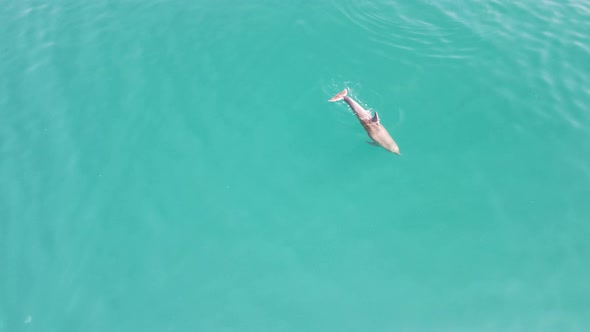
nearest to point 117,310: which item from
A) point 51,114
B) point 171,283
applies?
point 171,283

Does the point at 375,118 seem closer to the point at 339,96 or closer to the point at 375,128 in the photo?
the point at 375,128

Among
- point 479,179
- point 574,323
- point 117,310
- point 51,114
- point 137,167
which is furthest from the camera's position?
point 51,114

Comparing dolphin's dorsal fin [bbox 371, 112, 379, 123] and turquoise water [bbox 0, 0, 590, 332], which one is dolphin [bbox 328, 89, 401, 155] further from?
turquoise water [bbox 0, 0, 590, 332]

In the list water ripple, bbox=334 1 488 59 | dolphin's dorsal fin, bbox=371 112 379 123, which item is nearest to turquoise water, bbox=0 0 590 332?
water ripple, bbox=334 1 488 59

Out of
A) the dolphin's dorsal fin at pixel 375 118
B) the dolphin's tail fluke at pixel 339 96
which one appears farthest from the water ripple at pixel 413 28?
the dolphin's dorsal fin at pixel 375 118

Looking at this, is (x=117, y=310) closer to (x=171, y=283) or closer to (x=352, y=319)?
(x=171, y=283)

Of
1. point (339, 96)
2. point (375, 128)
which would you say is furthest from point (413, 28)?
point (375, 128)

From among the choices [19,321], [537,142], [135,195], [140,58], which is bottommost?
[19,321]
